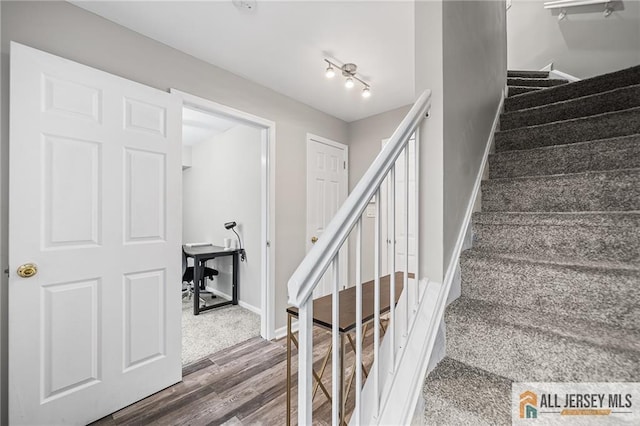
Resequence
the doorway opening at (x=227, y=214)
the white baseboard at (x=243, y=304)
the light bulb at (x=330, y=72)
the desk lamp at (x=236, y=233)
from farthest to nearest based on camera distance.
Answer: the desk lamp at (x=236, y=233) < the white baseboard at (x=243, y=304) < the doorway opening at (x=227, y=214) < the light bulb at (x=330, y=72)

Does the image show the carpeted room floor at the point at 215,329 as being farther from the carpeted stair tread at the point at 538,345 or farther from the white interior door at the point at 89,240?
the carpeted stair tread at the point at 538,345

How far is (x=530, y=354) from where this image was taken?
3.10 feet

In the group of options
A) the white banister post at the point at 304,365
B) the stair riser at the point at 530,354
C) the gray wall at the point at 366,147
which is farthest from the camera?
the gray wall at the point at 366,147

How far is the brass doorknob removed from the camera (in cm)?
138

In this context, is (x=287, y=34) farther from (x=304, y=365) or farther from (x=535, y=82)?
(x=535, y=82)

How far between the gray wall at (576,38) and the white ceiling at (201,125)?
146 inches

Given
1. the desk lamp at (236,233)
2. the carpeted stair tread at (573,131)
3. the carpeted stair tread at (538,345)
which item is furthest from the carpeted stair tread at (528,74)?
the desk lamp at (236,233)

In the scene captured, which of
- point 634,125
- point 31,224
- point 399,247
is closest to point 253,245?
point 399,247

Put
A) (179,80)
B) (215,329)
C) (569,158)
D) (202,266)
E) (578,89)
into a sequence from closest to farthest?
(569,158)
(578,89)
(179,80)
(215,329)
(202,266)

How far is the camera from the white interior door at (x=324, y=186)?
10.4 ft

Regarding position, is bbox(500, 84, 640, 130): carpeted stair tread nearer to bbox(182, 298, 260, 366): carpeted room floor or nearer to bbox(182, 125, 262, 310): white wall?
bbox(182, 125, 262, 310): white wall

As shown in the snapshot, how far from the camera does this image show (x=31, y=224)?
1.42 m

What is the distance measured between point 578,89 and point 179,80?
2928mm
